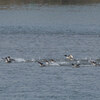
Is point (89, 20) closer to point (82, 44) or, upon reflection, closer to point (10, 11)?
point (10, 11)

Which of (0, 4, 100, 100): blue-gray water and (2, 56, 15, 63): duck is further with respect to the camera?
(2, 56, 15, 63): duck

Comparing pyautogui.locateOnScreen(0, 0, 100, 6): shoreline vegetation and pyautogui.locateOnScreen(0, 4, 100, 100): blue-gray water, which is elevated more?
pyautogui.locateOnScreen(0, 4, 100, 100): blue-gray water

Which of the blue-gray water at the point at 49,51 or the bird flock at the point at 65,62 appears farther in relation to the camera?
the bird flock at the point at 65,62

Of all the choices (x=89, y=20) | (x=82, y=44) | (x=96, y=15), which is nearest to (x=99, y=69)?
(x=82, y=44)

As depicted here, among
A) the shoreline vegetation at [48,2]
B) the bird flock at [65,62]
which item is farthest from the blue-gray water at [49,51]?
the shoreline vegetation at [48,2]

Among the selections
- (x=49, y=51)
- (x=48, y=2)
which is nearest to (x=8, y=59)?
(x=49, y=51)

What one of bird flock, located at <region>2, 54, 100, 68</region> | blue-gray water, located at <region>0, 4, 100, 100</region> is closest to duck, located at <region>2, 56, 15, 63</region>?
bird flock, located at <region>2, 54, 100, 68</region>

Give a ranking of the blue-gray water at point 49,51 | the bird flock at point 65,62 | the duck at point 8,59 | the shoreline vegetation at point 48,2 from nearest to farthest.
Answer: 1. the blue-gray water at point 49,51
2. the bird flock at point 65,62
3. the duck at point 8,59
4. the shoreline vegetation at point 48,2

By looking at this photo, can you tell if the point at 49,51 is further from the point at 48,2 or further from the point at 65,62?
the point at 48,2

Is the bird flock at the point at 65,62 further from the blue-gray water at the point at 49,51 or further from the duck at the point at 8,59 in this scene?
the blue-gray water at the point at 49,51

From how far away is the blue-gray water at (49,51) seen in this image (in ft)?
94.3

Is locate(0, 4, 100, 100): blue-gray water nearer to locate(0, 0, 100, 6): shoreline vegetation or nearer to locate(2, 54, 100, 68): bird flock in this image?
locate(2, 54, 100, 68): bird flock

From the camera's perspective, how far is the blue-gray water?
28.7 meters

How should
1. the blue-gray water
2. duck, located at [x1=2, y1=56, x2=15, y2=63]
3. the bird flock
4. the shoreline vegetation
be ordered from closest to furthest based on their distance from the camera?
the blue-gray water, the bird flock, duck, located at [x1=2, y1=56, x2=15, y2=63], the shoreline vegetation
